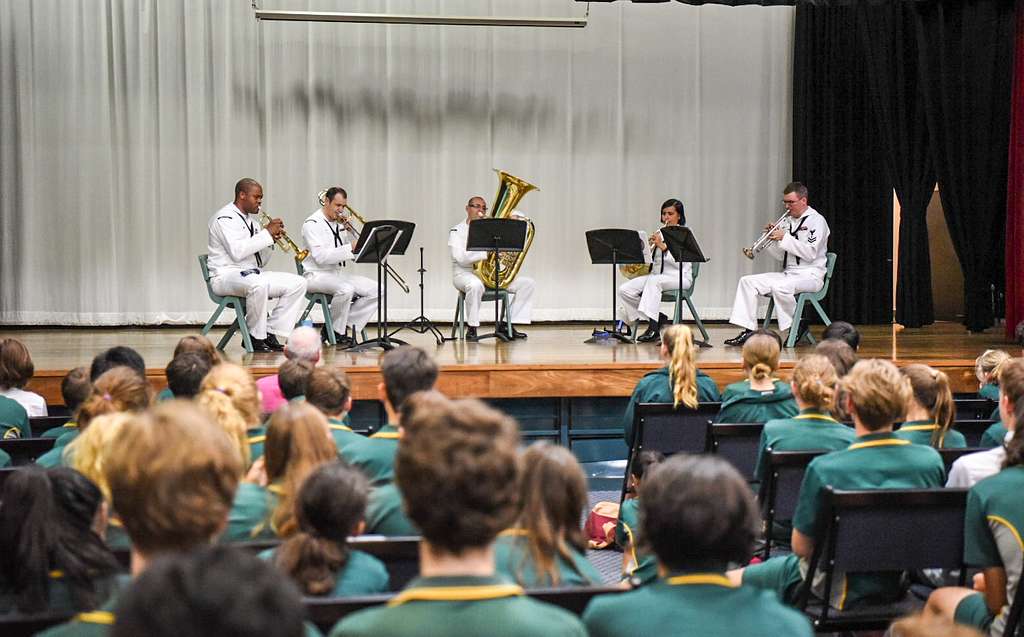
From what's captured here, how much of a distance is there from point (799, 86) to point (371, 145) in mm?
4462

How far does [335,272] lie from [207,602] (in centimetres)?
797

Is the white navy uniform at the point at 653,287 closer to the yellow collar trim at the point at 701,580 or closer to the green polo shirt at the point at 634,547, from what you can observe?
the green polo shirt at the point at 634,547

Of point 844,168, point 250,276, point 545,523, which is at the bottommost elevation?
point 545,523

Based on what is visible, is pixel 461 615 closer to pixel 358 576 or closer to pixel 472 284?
pixel 358 576

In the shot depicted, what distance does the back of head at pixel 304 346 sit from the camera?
16.2 feet

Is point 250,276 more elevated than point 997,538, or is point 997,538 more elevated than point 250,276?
point 250,276

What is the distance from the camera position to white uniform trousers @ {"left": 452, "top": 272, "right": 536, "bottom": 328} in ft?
30.4

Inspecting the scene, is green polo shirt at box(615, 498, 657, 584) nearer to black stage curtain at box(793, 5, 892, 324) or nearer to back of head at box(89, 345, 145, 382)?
back of head at box(89, 345, 145, 382)

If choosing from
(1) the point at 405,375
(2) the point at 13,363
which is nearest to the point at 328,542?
(1) the point at 405,375

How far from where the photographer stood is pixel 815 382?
12.9 ft

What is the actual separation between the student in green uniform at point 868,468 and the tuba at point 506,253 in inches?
230

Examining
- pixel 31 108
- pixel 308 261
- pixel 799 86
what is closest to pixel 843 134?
pixel 799 86

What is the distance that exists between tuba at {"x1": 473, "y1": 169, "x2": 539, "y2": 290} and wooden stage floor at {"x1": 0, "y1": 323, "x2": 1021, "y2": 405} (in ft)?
1.97

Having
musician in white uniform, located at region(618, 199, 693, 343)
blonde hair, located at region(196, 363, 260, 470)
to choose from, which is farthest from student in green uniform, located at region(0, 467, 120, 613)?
musician in white uniform, located at region(618, 199, 693, 343)
